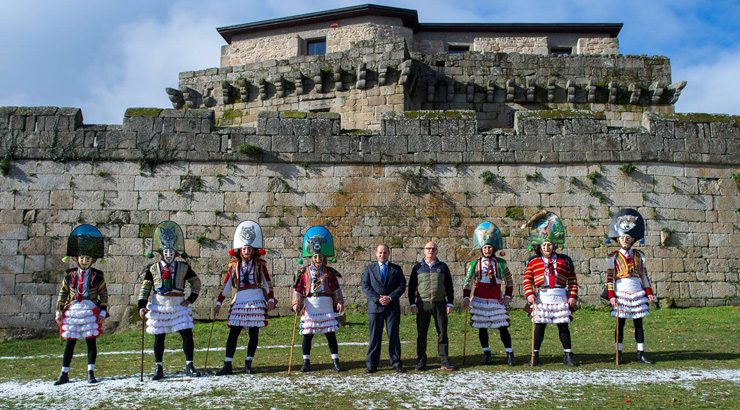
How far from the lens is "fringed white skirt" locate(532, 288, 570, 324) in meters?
9.20

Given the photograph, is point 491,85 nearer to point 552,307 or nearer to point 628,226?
point 628,226

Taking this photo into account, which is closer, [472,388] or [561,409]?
[561,409]

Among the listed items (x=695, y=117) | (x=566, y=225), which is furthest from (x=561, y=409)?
(x=695, y=117)

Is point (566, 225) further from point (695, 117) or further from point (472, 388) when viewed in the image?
point (472, 388)

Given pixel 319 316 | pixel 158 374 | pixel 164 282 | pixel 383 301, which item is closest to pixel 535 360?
pixel 383 301

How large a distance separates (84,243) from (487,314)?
18.1 ft

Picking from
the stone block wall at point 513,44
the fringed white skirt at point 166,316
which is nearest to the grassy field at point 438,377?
the fringed white skirt at point 166,316

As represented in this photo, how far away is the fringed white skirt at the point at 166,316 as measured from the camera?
8.97m

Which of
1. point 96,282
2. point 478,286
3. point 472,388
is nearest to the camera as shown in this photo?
point 472,388

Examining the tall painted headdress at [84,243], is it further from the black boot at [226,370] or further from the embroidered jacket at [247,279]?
the black boot at [226,370]

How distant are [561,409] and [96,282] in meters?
6.01

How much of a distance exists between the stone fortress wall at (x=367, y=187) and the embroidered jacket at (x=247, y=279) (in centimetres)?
506

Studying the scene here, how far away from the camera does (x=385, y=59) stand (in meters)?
20.4

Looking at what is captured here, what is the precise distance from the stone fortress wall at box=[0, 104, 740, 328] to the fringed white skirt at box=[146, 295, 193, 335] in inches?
213
